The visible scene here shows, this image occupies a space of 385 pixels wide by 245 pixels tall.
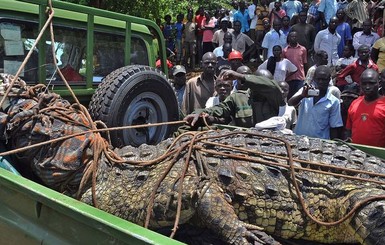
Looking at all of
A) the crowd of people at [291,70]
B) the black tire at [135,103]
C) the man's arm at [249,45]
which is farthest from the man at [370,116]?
the man's arm at [249,45]

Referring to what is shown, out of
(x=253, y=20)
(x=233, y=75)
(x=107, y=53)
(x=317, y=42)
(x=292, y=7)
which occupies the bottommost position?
(x=233, y=75)

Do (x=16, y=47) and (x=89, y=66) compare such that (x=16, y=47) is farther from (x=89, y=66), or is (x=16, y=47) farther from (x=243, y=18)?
(x=243, y=18)

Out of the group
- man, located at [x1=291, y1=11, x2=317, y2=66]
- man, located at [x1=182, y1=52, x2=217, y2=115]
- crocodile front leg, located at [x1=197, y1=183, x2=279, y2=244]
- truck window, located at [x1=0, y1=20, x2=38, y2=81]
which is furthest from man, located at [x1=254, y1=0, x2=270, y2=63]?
crocodile front leg, located at [x1=197, y1=183, x2=279, y2=244]

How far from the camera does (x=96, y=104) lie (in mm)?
3678

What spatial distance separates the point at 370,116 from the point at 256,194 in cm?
186

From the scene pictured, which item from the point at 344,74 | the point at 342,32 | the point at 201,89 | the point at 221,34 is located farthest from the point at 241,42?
the point at 201,89

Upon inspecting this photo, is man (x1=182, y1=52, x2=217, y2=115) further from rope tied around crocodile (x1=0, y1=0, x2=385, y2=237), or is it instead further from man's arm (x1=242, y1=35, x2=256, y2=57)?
man's arm (x1=242, y1=35, x2=256, y2=57)

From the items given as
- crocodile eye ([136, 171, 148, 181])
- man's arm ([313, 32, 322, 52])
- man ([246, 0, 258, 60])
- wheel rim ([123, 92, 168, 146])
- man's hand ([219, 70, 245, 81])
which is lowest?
crocodile eye ([136, 171, 148, 181])

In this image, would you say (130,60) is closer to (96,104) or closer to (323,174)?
(96,104)

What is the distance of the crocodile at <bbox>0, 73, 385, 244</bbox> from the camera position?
8.29ft

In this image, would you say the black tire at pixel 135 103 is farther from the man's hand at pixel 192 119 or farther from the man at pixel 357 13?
the man at pixel 357 13

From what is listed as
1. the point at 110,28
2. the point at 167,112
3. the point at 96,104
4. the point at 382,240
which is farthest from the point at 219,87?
the point at 382,240

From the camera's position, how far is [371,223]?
7.91ft

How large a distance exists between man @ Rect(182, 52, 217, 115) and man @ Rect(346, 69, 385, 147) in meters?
2.03
